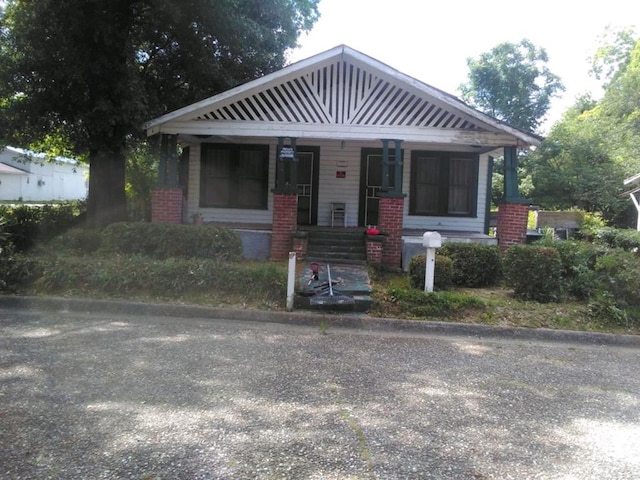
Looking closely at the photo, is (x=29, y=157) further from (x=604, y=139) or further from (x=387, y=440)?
(x=604, y=139)

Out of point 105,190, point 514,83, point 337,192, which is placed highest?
point 514,83

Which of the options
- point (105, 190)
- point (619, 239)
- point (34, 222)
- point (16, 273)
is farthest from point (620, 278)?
point (34, 222)

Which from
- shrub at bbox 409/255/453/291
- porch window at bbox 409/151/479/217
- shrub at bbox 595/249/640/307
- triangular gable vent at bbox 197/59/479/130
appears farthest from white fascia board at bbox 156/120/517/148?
shrub at bbox 595/249/640/307

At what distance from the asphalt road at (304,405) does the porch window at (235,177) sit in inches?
304

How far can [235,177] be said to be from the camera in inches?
547

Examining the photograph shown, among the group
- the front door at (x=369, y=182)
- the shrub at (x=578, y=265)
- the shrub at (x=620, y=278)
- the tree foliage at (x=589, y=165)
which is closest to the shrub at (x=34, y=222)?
the front door at (x=369, y=182)

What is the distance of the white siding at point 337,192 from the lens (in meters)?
13.7

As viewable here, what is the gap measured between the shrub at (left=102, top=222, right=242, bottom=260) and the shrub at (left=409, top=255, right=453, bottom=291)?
3180 millimetres

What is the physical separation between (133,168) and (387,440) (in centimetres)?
1745

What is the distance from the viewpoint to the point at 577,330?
6.80 m

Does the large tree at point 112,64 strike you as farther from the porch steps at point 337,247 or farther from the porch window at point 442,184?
the porch window at point 442,184

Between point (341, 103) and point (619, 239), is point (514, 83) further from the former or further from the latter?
point (341, 103)

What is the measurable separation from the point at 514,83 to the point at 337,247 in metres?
28.5

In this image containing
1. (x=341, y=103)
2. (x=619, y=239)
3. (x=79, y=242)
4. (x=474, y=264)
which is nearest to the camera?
(x=474, y=264)
